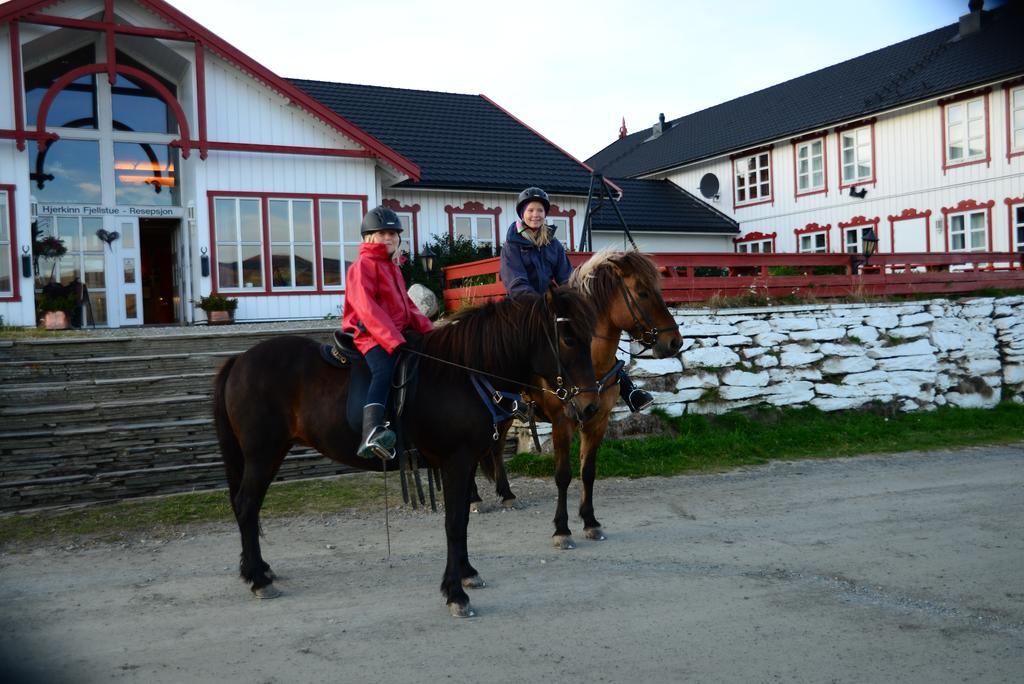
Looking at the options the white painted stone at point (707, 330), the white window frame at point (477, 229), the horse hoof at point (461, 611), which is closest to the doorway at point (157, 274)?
the white window frame at point (477, 229)

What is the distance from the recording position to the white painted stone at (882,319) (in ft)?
40.8

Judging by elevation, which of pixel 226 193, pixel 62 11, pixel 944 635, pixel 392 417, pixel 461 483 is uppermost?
pixel 62 11

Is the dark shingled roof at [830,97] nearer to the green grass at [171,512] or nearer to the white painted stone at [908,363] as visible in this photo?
the white painted stone at [908,363]

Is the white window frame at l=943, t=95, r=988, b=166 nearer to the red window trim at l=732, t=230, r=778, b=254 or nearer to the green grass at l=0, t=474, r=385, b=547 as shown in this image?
the red window trim at l=732, t=230, r=778, b=254

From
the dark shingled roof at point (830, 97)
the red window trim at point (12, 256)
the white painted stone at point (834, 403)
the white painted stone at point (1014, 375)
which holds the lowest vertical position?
the white painted stone at point (834, 403)

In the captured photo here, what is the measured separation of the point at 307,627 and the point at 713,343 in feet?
25.0

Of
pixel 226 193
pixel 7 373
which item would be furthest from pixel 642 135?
pixel 7 373

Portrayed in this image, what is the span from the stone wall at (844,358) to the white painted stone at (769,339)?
0.01m

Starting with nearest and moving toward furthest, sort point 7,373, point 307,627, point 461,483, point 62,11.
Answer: point 307,627 → point 461,483 → point 7,373 → point 62,11

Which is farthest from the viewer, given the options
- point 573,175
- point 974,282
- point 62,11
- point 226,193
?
point 573,175

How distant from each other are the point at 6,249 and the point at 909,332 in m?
15.4

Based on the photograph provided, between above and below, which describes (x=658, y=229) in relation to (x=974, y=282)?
above

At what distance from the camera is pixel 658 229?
90.7ft

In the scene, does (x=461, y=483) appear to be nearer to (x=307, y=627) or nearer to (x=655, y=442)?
(x=307, y=627)
